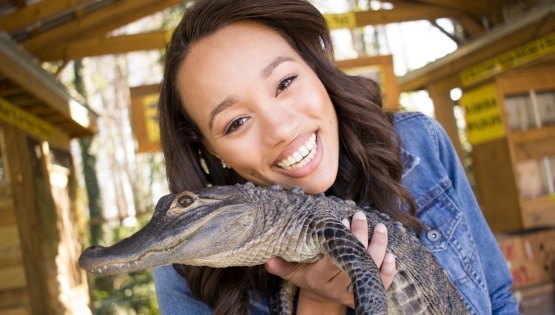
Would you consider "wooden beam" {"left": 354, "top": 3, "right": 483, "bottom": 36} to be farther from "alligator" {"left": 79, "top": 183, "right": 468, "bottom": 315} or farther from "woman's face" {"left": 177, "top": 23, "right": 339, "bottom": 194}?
"alligator" {"left": 79, "top": 183, "right": 468, "bottom": 315}

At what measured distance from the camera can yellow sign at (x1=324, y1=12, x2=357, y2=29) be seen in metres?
5.96

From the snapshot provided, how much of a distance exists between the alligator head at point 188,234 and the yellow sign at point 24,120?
294cm

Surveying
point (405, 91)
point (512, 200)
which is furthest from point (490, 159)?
point (405, 91)

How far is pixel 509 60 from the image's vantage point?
5559 millimetres

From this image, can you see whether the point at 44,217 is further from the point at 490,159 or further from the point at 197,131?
the point at 490,159

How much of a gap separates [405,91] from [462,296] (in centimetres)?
524

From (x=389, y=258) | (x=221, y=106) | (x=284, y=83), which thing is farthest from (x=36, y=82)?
(x=389, y=258)

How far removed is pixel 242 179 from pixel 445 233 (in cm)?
86

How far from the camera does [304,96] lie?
2.11 metres

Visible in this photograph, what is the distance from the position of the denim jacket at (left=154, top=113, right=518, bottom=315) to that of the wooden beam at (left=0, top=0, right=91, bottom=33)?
335 cm

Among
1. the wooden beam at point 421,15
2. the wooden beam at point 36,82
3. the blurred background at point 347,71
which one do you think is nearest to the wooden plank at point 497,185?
the blurred background at point 347,71

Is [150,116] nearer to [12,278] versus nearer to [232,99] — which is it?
[12,278]

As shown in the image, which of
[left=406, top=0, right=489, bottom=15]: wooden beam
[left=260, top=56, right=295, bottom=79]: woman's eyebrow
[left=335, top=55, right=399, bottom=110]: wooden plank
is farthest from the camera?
[left=406, top=0, right=489, bottom=15]: wooden beam

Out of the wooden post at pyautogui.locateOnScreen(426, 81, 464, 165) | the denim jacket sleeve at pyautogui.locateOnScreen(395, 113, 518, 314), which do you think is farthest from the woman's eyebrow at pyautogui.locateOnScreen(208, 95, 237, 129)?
the wooden post at pyautogui.locateOnScreen(426, 81, 464, 165)
